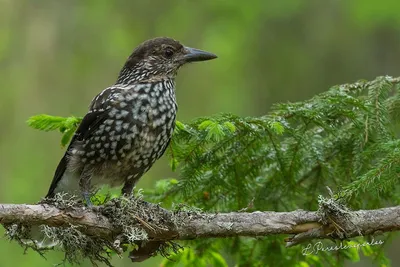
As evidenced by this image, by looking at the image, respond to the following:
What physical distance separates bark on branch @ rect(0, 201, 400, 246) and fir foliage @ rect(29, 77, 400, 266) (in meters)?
0.34

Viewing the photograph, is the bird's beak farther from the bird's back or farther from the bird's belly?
the bird's belly

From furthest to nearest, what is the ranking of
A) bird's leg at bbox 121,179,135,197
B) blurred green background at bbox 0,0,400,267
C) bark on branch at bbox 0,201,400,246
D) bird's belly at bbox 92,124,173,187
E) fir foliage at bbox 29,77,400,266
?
blurred green background at bbox 0,0,400,267 → bird's leg at bbox 121,179,135,197 → bird's belly at bbox 92,124,173,187 → fir foliage at bbox 29,77,400,266 → bark on branch at bbox 0,201,400,246

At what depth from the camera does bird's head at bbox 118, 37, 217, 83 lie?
522 cm

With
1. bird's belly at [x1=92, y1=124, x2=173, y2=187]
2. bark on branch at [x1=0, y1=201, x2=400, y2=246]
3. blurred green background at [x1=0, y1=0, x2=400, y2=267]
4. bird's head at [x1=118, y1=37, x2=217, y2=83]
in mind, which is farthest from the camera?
blurred green background at [x1=0, y1=0, x2=400, y2=267]

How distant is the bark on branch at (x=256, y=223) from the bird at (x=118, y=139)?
0.65 meters

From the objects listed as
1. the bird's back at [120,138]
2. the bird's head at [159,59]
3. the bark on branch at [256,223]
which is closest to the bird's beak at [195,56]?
the bird's head at [159,59]

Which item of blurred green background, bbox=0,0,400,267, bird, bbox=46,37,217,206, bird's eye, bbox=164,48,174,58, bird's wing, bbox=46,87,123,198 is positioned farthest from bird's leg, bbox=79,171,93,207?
blurred green background, bbox=0,0,400,267

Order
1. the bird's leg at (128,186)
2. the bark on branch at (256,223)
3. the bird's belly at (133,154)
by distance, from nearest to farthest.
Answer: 1. the bark on branch at (256,223)
2. the bird's belly at (133,154)
3. the bird's leg at (128,186)

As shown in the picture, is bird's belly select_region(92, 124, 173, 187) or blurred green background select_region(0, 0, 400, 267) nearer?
bird's belly select_region(92, 124, 173, 187)

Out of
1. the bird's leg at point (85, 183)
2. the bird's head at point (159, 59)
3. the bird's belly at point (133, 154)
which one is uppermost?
the bird's head at point (159, 59)

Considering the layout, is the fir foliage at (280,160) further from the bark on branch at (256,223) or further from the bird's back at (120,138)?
the bark on branch at (256,223)

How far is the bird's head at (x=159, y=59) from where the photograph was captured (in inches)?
205

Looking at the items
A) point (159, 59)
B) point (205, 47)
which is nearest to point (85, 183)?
point (159, 59)

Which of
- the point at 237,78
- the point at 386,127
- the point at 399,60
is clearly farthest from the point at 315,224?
the point at 237,78
